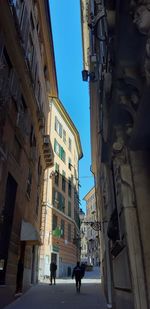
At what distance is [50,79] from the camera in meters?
24.3

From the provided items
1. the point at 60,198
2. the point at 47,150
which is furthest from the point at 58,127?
the point at 47,150

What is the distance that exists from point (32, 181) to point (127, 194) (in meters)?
11.1

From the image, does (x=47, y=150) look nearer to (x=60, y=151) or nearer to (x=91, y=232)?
(x=60, y=151)

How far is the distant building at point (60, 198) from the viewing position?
26828mm

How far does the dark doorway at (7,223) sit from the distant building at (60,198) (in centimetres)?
1473

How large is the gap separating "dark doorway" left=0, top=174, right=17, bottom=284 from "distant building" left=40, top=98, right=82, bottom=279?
1473 centimetres

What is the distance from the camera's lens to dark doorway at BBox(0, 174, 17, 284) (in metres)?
9.30

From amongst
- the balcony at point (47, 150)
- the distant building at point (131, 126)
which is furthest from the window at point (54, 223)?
the distant building at point (131, 126)

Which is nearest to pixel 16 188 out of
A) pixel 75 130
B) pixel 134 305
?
pixel 134 305

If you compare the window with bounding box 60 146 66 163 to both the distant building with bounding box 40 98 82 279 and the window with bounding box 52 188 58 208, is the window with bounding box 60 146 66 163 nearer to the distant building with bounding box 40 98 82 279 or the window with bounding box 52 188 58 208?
the distant building with bounding box 40 98 82 279

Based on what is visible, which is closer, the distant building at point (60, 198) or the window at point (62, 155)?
the distant building at point (60, 198)

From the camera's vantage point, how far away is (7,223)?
32.3 ft

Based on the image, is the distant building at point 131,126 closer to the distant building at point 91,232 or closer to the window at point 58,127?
the window at point 58,127

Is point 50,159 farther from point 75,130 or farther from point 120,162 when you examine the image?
point 75,130
